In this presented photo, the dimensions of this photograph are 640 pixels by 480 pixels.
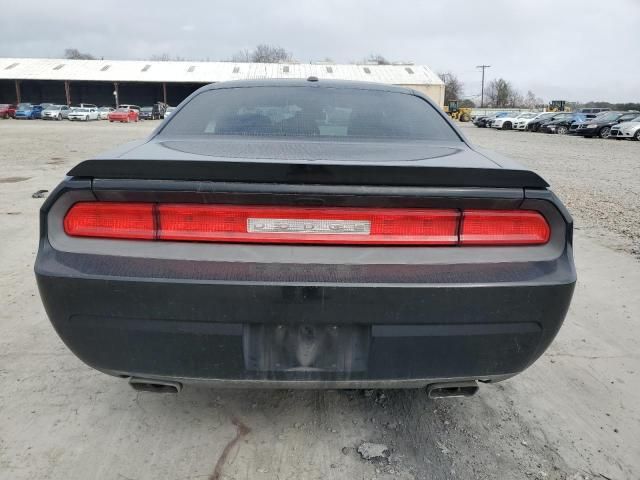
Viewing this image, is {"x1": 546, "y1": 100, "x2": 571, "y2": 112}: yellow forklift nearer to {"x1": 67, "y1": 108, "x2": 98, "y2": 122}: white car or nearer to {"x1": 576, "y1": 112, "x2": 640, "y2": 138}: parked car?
{"x1": 576, "y1": 112, "x2": 640, "y2": 138}: parked car

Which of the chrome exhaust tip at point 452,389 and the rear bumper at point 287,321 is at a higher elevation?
the rear bumper at point 287,321

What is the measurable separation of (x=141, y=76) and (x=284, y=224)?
187 ft

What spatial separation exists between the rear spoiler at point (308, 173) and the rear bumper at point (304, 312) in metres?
0.24

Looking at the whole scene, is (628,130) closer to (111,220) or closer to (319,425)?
(319,425)

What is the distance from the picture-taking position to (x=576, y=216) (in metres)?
6.66

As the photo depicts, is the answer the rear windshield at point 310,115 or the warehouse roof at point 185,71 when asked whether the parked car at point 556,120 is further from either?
the rear windshield at point 310,115

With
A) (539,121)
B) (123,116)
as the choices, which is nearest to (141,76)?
(123,116)

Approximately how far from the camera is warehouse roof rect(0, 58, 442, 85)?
51500 millimetres

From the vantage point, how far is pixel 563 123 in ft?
101

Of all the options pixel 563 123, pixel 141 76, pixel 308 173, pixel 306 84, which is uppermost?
pixel 141 76

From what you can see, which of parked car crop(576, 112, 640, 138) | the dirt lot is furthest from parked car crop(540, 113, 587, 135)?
the dirt lot

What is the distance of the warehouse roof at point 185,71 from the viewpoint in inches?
2028

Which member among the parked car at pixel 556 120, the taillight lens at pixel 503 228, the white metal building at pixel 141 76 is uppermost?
the white metal building at pixel 141 76

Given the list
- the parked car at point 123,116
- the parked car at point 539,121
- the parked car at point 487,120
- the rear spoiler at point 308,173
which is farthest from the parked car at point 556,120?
the rear spoiler at point 308,173
